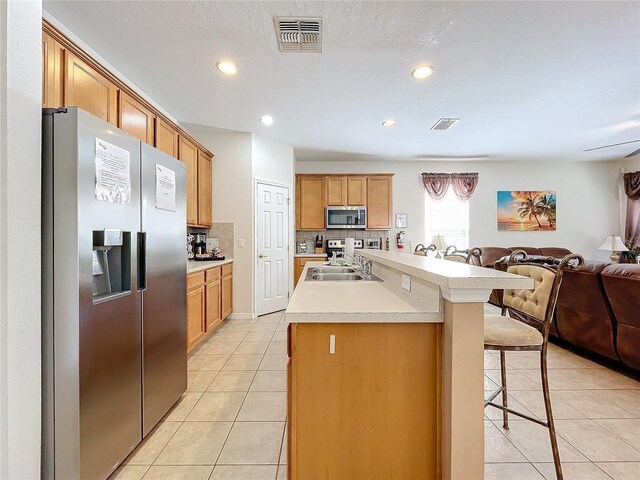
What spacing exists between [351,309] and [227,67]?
245 cm

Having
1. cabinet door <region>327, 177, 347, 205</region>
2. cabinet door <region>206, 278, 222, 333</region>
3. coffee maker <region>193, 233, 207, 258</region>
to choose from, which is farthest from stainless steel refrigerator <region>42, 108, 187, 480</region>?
cabinet door <region>327, 177, 347, 205</region>

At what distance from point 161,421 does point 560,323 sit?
3617 millimetres

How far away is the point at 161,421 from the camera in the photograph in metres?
1.86

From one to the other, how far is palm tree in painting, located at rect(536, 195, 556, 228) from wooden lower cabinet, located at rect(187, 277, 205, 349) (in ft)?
21.3

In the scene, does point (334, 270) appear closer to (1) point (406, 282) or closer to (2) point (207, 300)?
(1) point (406, 282)

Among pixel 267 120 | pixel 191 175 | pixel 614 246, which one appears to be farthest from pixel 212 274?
pixel 614 246

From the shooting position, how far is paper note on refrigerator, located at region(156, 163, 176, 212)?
5.78ft

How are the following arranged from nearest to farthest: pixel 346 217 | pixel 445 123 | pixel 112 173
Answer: pixel 112 173 → pixel 445 123 → pixel 346 217

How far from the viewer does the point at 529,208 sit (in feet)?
19.1

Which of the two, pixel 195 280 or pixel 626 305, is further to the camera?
pixel 195 280

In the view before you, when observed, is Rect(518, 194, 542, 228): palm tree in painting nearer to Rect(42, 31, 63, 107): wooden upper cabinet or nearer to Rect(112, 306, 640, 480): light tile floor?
Rect(112, 306, 640, 480): light tile floor

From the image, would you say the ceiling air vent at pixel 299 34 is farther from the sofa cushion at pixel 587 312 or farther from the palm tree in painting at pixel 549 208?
the palm tree in painting at pixel 549 208

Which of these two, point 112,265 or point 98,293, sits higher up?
point 112,265

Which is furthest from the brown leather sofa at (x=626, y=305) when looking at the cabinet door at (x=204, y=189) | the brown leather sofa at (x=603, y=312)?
the cabinet door at (x=204, y=189)
